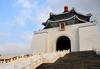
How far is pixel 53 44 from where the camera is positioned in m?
24.4

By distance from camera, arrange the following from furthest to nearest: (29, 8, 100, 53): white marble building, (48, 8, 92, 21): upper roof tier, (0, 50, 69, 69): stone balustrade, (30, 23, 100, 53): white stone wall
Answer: (48, 8, 92, 21): upper roof tier < (30, 23, 100, 53): white stone wall < (29, 8, 100, 53): white marble building < (0, 50, 69, 69): stone balustrade

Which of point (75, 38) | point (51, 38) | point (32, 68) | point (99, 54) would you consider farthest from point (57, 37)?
point (32, 68)

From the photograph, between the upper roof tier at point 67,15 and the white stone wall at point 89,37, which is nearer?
the white stone wall at point 89,37

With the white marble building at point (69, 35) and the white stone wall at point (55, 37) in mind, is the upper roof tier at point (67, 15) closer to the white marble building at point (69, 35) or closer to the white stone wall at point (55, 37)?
the white marble building at point (69, 35)

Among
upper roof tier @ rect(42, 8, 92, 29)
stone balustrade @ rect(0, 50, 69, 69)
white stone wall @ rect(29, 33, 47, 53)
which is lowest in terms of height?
stone balustrade @ rect(0, 50, 69, 69)

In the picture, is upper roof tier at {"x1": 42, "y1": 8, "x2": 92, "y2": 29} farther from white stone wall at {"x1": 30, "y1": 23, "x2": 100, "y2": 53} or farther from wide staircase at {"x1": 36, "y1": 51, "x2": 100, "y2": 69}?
wide staircase at {"x1": 36, "y1": 51, "x2": 100, "y2": 69}

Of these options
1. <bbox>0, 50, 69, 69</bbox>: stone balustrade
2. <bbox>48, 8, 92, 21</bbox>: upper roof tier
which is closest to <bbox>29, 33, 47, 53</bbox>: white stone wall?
<bbox>48, 8, 92, 21</bbox>: upper roof tier

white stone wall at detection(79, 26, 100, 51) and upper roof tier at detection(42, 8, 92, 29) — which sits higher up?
upper roof tier at detection(42, 8, 92, 29)

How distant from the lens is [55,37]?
24.7 metres

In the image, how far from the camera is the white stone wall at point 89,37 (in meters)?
19.7

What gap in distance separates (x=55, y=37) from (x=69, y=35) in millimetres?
3101

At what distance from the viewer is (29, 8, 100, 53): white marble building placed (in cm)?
2039

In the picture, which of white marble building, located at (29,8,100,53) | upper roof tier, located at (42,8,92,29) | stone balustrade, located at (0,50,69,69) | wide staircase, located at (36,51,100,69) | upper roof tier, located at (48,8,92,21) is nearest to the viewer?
wide staircase, located at (36,51,100,69)

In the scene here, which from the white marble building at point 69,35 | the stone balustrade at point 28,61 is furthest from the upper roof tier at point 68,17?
the stone balustrade at point 28,61
